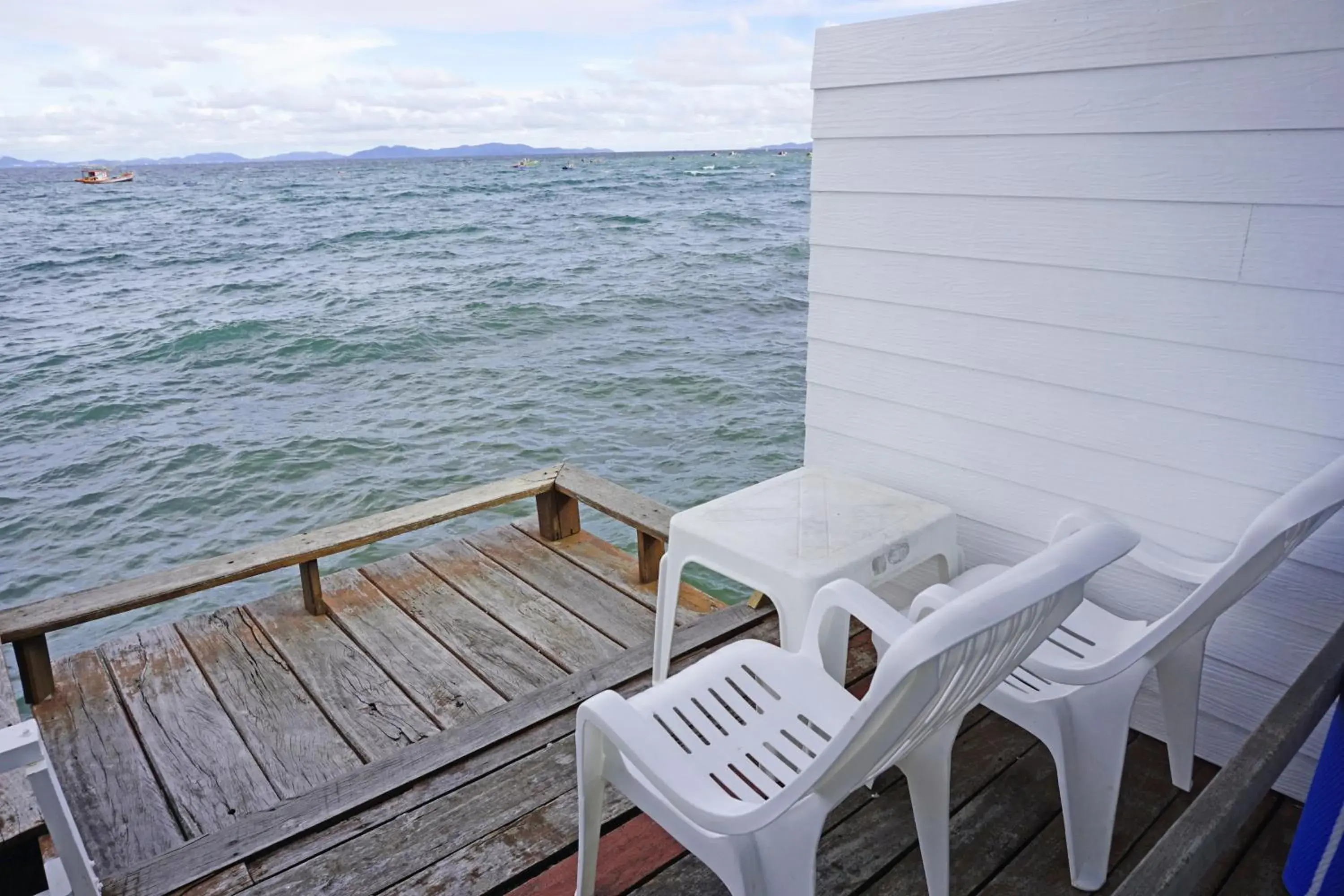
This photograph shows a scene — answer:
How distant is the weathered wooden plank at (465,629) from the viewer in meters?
2.68

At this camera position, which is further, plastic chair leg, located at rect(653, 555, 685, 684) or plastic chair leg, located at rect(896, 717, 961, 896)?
plastic chair leg, located at rect(653, 555, 685, 684)

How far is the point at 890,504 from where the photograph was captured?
2.20m

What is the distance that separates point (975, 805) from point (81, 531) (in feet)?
22.7

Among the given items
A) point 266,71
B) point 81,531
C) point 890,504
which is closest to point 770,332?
point 81,531

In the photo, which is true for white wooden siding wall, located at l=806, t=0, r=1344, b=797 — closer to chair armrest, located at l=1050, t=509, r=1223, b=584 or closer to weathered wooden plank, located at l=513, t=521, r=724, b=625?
chair armrest, located at l=1050, t=509, r=1223, b=584

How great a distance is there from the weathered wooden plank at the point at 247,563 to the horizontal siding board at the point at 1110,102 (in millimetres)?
1838

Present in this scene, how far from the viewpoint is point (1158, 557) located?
1766 mm

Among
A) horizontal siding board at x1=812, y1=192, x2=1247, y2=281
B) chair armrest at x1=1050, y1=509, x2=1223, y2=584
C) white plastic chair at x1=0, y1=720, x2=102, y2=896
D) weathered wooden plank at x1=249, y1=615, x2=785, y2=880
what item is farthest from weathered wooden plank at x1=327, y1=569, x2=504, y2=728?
horizontal siding board at x1=812, y1=192, x2=1247, y2=281

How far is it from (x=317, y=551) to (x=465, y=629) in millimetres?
572

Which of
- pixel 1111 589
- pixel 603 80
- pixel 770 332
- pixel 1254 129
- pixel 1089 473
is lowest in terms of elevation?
pixel 770 332

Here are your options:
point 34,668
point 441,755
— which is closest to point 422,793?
point 441,755

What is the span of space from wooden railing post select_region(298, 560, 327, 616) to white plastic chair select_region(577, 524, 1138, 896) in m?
1.92

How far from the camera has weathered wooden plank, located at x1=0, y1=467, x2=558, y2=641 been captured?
251 centimetres

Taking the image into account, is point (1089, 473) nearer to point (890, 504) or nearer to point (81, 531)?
point (890, 504)
